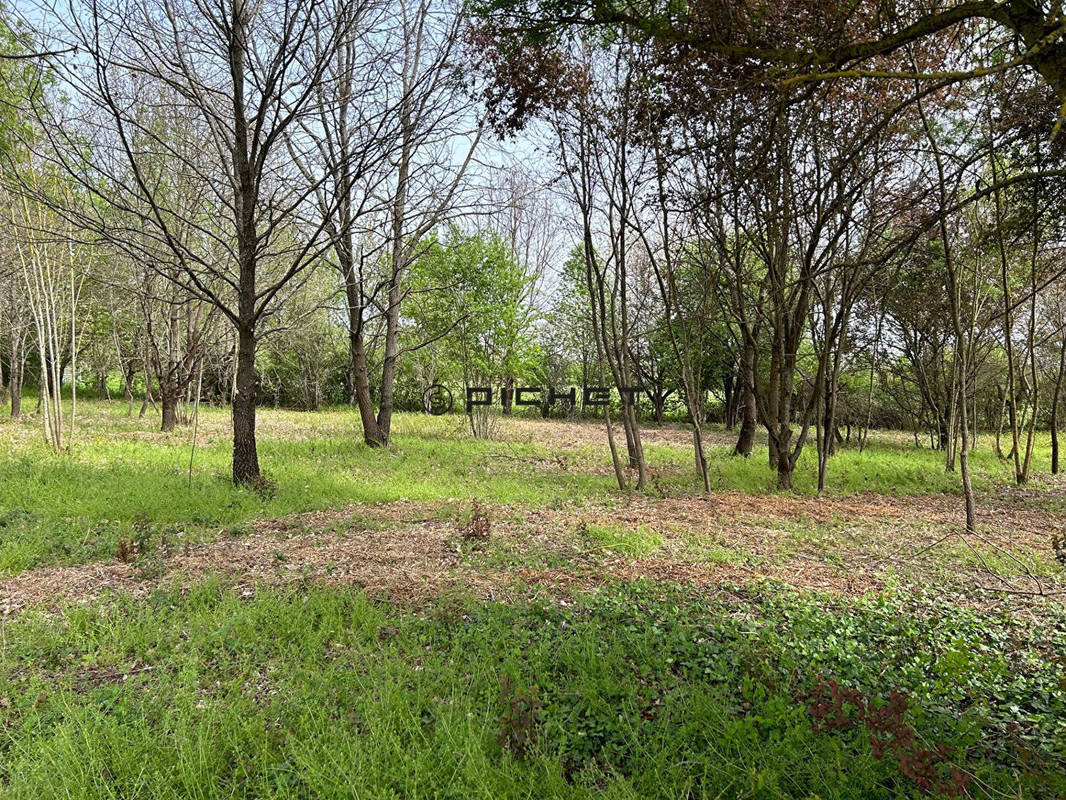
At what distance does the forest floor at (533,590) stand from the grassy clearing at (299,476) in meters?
0.06

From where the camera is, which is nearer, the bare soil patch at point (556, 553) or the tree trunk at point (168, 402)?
the bare soil patch at point (556, 553)

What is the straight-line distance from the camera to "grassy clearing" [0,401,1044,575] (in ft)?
17.6

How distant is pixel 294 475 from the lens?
25.4 ft

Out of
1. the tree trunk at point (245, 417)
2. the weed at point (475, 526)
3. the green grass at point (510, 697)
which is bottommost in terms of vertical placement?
the green grass at point (510, 697)

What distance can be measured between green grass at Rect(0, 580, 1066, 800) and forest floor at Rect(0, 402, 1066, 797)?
19mm

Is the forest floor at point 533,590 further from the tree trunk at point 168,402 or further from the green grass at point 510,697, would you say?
the tree trunk at point 168,402

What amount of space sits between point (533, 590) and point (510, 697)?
4.60 feet

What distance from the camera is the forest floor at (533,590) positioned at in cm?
210

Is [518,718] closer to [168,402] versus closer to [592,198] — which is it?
[592,198]

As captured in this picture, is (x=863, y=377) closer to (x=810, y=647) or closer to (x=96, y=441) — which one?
(x=810, y=647)

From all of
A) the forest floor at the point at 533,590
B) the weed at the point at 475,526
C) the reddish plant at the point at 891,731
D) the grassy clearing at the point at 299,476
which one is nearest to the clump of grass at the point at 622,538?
the forest floor at the point at 533,590

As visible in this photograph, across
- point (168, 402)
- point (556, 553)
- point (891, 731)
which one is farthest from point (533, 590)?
point (168, 402)

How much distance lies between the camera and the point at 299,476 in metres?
7.69

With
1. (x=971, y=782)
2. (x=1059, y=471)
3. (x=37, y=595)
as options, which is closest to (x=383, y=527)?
(x=37, y=595)
